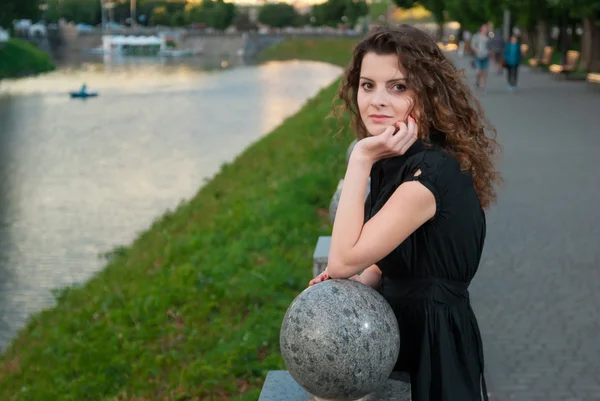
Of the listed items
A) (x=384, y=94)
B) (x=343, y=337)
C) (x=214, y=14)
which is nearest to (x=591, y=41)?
(x=384, y=94)

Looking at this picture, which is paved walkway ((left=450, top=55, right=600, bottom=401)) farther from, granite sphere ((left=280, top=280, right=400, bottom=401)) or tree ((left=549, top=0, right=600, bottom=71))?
tree ((left=549, top=0, right=600, bottom=71))

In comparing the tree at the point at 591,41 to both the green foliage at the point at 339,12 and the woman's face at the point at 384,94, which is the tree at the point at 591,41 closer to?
the woman's face at the point at 384,94

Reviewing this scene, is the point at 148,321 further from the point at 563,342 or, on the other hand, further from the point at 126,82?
the point at 126,82

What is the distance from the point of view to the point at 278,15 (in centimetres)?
12925

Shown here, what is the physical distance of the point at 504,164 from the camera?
489 inches

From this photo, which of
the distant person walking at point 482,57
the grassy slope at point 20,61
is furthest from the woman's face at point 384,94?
the grassy slope at point 20,61

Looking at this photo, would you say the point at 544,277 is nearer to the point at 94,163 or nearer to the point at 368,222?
the point at 368,222

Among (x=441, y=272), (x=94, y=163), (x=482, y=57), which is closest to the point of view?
(x=441, y=272)

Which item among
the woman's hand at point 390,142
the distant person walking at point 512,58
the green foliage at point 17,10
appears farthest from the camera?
the green foliage at point 17,10

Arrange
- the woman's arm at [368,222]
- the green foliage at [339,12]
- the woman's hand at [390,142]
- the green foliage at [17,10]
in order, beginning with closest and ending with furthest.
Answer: the woman's arm at [368,222], the woman's hand at [390,142], the green foliage at [17,10], the green foliage at [339,12]

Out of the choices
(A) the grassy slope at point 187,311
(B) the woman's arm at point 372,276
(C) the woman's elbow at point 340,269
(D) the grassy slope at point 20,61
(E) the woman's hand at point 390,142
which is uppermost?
(E) the woman's hand at point 390,142

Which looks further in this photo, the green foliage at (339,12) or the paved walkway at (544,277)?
the green foliage at (339,12)

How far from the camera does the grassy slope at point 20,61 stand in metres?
55.6

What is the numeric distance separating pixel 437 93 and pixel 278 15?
129m
